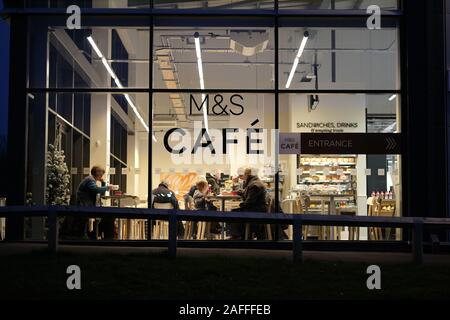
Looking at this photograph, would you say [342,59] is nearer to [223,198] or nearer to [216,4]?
[216,4]

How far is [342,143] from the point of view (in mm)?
13562

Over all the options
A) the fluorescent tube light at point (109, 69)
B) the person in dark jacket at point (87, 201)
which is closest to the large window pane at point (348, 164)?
the fluorescent tube light at point (109, 69)

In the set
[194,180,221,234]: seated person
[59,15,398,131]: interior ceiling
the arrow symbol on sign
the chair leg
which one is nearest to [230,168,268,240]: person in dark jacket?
the chair leg

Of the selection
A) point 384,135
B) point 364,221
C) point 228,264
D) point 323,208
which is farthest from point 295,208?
point 228,264

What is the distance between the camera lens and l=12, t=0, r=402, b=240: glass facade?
13609mm

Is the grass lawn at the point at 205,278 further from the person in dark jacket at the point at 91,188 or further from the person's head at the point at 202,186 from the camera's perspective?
the person's head at the point at 202,186

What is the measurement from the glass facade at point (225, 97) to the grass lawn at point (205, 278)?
174 inches

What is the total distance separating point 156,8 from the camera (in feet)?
44.5

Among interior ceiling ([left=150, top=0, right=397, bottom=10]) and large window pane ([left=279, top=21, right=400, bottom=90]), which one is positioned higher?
interior ceiling ([left=150, top=0, right=397, bottom=10])

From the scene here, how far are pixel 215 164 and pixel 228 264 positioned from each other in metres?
5.40

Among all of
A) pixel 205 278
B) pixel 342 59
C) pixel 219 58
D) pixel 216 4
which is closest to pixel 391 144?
pixel 342 59

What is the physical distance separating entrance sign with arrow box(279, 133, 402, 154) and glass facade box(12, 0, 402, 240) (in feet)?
0.42

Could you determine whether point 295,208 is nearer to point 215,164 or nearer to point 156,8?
point 215,164

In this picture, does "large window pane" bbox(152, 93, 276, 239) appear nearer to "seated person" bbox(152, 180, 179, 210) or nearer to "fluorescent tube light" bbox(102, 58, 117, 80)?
"seated person" bbox(152, 180, 179, 210)
